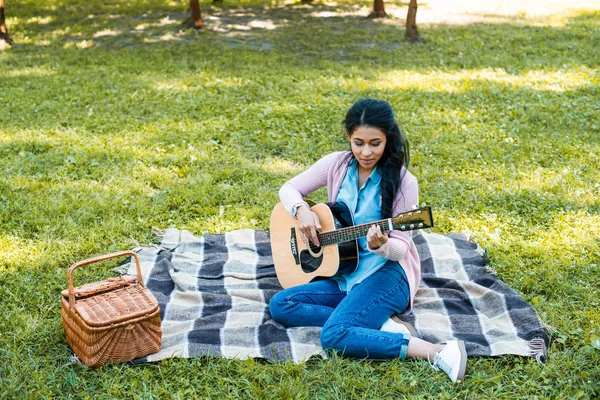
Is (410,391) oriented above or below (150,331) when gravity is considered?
below

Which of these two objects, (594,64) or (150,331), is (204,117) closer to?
(150,331)

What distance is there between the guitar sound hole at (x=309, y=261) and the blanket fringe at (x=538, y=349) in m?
1.31

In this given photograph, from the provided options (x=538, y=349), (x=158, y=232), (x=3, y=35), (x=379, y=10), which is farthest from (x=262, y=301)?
(x=379, y=10)

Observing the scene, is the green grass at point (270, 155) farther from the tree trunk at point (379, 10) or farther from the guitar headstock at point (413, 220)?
the guitar headstock at point (413, 220)

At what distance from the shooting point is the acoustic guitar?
3.51 metres

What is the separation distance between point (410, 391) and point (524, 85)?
21.1ft

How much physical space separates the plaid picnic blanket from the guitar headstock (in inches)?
31.0

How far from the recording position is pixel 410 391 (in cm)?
338

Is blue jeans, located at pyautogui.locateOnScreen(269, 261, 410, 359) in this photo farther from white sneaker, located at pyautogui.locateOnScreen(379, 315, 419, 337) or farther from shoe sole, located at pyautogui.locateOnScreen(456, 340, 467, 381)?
shoe sole, located at pyautogui.locateOnScreen(456, 340, 467, 381)

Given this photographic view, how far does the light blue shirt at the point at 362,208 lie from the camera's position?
390 centimetres

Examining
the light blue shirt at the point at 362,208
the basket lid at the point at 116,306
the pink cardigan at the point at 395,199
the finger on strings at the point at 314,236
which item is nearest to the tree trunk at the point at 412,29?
the pink cardigan at the point at 395,199

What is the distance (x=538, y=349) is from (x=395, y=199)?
1.15 metres

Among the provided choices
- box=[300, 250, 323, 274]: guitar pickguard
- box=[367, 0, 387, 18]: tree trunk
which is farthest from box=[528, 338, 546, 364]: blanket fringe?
box=[367, 0, 387, 18]: tree trunk

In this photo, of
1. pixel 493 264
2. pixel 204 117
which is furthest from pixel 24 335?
pixel 204 117
